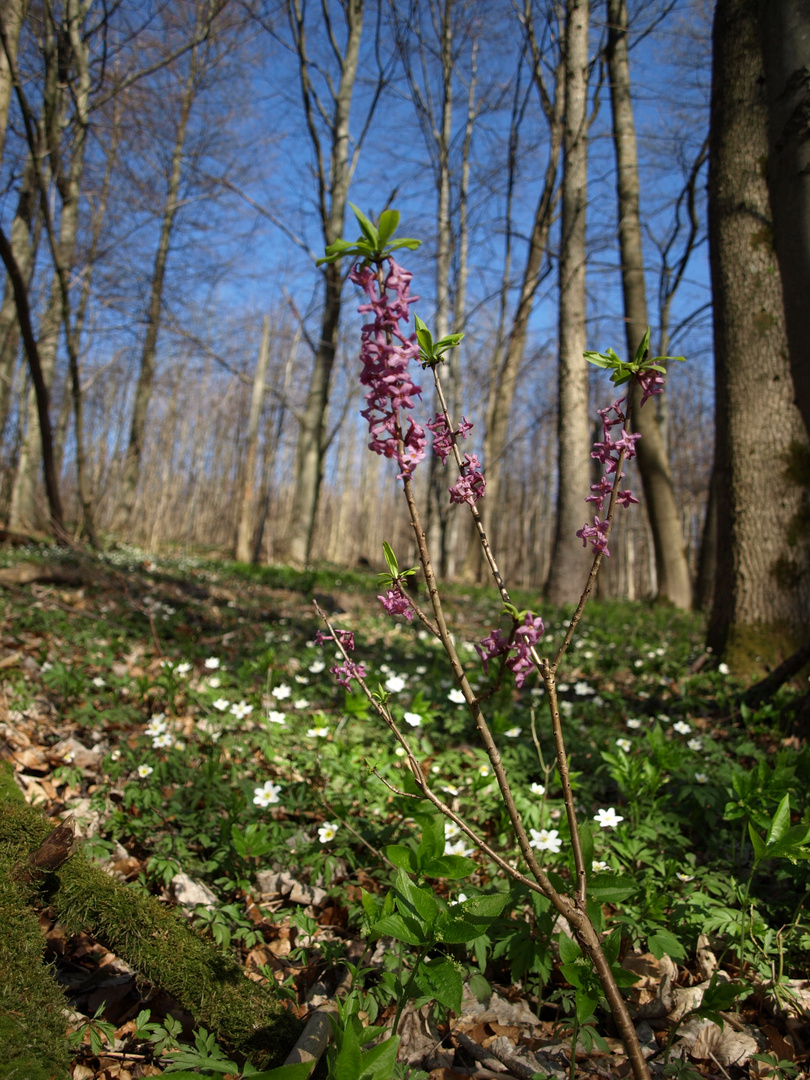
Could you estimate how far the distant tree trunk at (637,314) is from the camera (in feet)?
28.5

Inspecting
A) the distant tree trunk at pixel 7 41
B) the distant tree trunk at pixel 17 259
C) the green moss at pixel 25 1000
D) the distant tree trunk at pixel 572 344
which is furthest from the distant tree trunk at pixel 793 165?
the distant tree trunk at pixel 17 259

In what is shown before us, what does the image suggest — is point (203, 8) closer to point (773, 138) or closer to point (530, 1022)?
point (773, 138)

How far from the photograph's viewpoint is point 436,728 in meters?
3.32

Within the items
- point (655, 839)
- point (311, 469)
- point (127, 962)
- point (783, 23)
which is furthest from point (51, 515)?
point (783, 23)

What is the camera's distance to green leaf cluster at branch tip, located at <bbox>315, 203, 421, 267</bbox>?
95 centimetres

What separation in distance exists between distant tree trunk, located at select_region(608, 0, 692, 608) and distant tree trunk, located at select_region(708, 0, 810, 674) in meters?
4.12

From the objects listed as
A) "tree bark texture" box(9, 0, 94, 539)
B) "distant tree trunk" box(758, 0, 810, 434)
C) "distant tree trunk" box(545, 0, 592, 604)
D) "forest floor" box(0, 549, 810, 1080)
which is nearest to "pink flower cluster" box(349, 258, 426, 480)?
"forest floor" box(0, 549, 810, 1080)

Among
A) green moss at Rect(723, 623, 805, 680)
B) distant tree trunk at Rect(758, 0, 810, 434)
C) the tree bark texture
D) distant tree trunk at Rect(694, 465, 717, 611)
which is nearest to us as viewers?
distant tree trunk at Rect(758, 0, 810, 434)

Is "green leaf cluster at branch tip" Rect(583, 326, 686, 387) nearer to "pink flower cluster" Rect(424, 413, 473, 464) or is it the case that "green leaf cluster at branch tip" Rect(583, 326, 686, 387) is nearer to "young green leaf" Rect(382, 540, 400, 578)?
"pink flower cluster" Rect(424, 413, 473, 464)

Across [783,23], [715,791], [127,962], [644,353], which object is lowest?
[127,962]

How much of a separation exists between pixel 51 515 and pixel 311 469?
17.3 feet

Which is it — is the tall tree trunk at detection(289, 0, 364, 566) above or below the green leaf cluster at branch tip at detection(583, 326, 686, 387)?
above

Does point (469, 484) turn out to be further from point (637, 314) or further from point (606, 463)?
point (637, 314)

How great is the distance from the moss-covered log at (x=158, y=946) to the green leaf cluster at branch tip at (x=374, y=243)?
4.81ft
